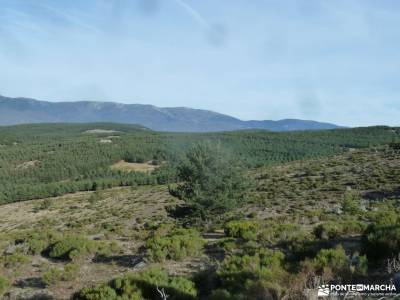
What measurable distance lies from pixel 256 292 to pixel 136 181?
90312mm

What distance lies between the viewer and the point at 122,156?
13938cm

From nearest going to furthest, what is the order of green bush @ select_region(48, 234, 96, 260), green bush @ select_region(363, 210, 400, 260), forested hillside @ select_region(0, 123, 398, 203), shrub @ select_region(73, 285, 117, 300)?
shrub @ select_region(73, 285, 117, 300) → green bush @ select_region(363, 210, 400, 260) → green bush @ select_region(48, 234, 96, 260) → forested hillside @ select_region(0, 123, 398, 203)

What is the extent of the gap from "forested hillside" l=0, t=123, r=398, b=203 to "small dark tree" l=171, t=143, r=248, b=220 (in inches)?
2719

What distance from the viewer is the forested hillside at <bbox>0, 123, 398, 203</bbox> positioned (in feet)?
316

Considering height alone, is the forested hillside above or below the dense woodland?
below

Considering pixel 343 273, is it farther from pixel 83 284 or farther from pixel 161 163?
pixel 161 163

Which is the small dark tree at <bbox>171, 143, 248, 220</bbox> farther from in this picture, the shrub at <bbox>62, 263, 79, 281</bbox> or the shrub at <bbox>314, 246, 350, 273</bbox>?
the shrub at <bbox>314, 246, 350, 273</bbox>

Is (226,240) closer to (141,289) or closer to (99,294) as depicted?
(141,289)

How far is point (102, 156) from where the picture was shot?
452 feet

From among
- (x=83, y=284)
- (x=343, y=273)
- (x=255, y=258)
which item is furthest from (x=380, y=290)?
(x=83, y=284)

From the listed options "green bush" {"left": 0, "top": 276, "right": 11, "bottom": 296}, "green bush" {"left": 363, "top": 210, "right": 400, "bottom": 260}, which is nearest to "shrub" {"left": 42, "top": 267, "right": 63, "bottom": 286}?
"green bush" {"left": 0, "top": 276, "right": 11, "bottom": 296}

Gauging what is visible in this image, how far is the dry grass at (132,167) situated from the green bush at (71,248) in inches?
4248

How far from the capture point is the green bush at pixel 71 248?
45.1 ft

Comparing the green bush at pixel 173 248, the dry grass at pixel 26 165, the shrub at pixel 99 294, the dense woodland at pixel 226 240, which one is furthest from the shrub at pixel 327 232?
the dry grass at pixel 26 165
